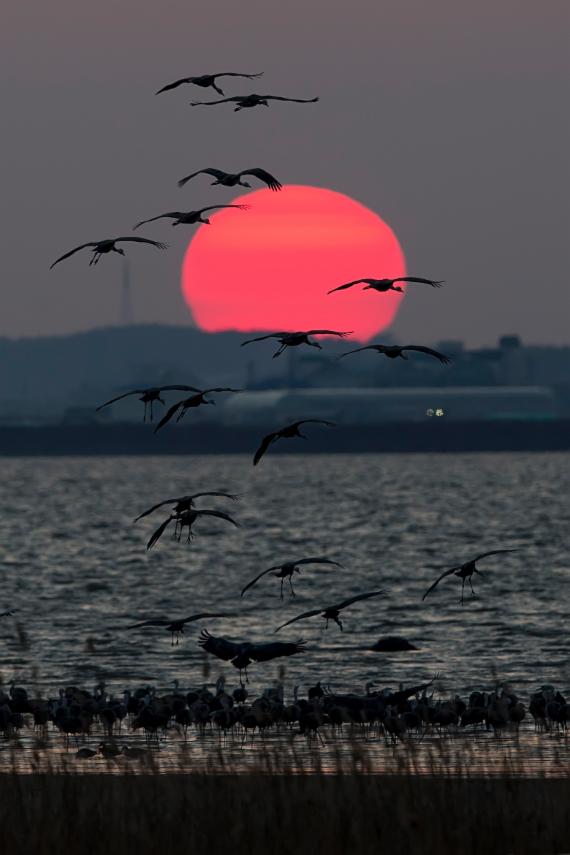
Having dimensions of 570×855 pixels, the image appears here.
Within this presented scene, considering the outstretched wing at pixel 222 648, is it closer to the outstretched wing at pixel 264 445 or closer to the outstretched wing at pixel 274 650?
the outstretched wing at pixel 274 650

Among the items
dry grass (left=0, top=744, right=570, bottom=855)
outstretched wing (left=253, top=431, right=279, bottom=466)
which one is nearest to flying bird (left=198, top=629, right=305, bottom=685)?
dry grass (left=0, top=744, right=570, bottom=855)

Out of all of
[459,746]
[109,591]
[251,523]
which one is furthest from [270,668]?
[251,523]

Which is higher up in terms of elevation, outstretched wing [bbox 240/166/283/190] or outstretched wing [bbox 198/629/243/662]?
outstretched wing [bbox 240/166/283/190]

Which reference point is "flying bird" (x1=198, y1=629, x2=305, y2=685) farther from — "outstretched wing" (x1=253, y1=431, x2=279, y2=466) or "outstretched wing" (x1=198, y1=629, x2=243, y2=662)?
"outstretched wing" (x1=253, y1=431, x2=279, y2=466)

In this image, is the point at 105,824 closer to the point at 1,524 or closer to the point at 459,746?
the point at 459,746

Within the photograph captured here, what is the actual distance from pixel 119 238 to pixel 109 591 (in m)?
50.7

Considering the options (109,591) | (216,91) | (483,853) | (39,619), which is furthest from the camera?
(109,591)

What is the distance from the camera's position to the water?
141 ft

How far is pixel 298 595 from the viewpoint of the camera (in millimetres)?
73125

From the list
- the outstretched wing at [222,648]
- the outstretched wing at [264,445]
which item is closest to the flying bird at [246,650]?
the outstretched wing at [222,648]

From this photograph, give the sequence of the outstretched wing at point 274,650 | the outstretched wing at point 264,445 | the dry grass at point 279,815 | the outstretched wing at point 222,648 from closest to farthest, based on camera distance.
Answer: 1. the dry grass at point 279,815
2. the outstretched wing at point 264,445
3. the outstretched wing at point 274,650
4. the outstretched wing at point 222,648

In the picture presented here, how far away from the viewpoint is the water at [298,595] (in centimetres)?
4291

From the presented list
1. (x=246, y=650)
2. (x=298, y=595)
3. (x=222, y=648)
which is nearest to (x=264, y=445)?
Answer: (x=246, y=650)

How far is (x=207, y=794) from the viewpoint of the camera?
810 inches
